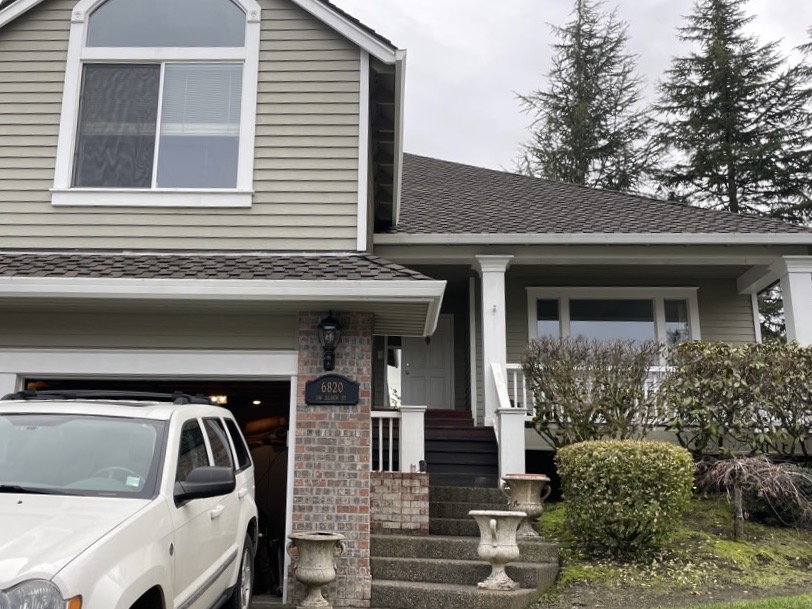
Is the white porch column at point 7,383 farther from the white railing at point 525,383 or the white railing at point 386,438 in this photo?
the white railing at point 525,383

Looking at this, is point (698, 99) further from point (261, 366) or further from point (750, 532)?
point (261, 366)

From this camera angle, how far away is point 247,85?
27.1 feet

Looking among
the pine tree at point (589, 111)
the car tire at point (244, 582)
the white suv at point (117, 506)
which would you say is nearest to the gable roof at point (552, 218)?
the car tire at point (244, 582)

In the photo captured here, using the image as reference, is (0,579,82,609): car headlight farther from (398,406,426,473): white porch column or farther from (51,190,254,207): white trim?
(51,190,254,207): white trim

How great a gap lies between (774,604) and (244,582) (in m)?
4.11

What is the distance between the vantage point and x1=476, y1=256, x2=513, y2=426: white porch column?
1013 centimetres

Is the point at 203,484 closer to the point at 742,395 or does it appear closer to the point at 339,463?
the point at 339,463

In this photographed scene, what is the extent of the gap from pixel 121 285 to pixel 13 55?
3.62 meters

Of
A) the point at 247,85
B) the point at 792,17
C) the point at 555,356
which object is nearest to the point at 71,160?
the point at 247,85

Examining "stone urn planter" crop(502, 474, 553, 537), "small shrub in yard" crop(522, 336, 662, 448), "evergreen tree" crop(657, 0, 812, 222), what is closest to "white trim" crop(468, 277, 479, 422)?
"small shrub in yard" crop(522, 336, 662, 448)

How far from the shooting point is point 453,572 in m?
6.78

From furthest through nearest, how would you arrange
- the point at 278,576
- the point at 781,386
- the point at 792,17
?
1. the point at 792,17
2. the point at 278,576
3. the point at 781,386

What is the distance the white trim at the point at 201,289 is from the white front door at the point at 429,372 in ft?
20.1

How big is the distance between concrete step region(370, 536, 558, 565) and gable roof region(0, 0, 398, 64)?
16.3 ft
